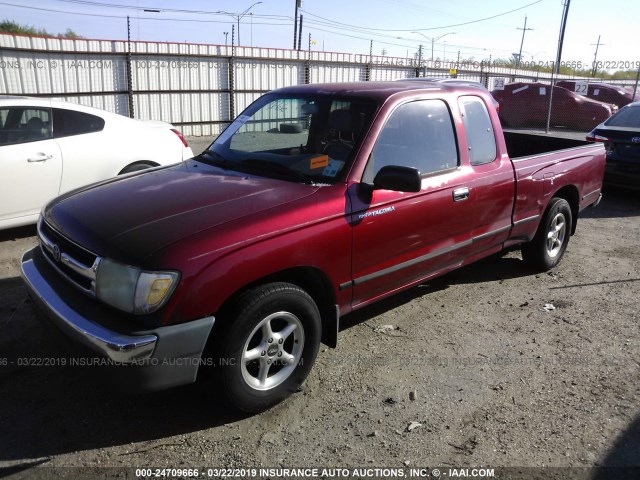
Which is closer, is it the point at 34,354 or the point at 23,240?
the point at 34,354

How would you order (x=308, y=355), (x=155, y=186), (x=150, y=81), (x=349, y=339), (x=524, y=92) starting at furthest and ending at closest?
(x=524, y=92) < (x=150, y=81) < (x=349, y=339) < (x=155, y=186) < (x=308, y=355)

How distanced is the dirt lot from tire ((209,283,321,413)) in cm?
16

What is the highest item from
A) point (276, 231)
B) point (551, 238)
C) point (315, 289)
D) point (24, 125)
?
point (24, 125)

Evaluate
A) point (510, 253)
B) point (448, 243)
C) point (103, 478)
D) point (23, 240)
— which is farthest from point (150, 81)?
point (103, 478)

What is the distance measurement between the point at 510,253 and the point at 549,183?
129 cm

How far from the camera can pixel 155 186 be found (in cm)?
356

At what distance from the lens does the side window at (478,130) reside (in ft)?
14.7

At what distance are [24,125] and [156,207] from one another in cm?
364

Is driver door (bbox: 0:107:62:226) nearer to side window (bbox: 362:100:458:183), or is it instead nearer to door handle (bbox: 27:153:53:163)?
door handle (bbox: 27:153:53:163)

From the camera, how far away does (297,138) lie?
4.12 meters

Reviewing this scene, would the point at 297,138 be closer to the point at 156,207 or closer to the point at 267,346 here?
the point at 156,207

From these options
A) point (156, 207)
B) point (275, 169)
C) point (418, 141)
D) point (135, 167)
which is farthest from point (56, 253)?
point (135, 167)

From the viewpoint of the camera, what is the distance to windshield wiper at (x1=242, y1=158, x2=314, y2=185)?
355cm

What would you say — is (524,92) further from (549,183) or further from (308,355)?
(308,355)
